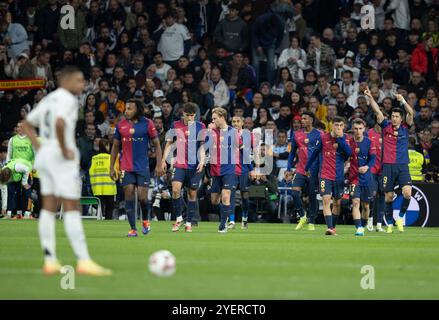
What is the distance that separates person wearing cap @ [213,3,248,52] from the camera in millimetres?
32938

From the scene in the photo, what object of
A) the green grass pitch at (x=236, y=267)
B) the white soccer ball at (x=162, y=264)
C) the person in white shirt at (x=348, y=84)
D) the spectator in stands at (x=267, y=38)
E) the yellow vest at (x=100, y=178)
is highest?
the spectator in stands at (x=267, y=38)

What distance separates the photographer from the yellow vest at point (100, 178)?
99.7 ft

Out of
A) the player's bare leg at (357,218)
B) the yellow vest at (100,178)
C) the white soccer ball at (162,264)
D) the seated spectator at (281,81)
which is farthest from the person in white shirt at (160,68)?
the white soccer ball at (162,264)

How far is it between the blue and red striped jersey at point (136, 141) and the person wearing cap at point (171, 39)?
13.2m

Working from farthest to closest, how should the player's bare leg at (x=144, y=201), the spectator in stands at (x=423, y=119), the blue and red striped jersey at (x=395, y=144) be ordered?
the spectator in stands at (x=423, y=119), the blue and red striped jersey at (x=395, y=144), the player's bare leg at (x=144, y=201)

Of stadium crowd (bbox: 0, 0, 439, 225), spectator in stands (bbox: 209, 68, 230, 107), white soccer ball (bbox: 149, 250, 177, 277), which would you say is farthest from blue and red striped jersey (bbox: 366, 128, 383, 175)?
white soccer ball (bbox: 149, 250, 177, 277)

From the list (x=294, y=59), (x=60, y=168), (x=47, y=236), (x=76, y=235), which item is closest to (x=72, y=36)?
(x=294, y=59)

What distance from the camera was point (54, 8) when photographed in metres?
33.9

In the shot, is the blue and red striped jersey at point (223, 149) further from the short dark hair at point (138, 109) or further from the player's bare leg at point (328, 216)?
the short dark hair at point (138, 109)

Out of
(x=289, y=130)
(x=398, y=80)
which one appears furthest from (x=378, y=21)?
(x=289, y=130)

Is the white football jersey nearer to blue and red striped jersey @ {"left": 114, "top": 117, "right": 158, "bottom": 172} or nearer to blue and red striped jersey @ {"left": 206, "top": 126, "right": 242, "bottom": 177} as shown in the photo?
blue and red striped jersey @ {"left": 114, "top": 117, "right": 158, "bottom": 172}

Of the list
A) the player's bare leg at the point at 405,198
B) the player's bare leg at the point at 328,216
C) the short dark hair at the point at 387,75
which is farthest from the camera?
the short dark hair at the point at 387,75

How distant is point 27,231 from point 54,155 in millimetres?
9940

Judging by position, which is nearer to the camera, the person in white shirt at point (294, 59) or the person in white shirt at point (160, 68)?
the person in white shirt at point (294, 59)
